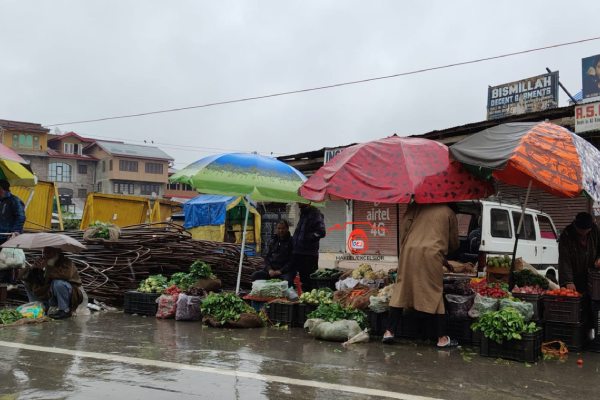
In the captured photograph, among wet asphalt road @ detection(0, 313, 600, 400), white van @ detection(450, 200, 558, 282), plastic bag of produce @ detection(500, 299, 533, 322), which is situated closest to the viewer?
wet asphalt road @ detection(0, 313, 600, 400)

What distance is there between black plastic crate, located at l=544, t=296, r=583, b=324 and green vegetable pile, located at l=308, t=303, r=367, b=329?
2.25 metres

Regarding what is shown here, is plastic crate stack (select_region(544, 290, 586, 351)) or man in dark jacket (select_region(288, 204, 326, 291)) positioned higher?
man in dark jacket (select_region(288, 204, 326, 291))

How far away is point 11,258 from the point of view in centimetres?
936

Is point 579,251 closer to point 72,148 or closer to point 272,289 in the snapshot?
point 272,289

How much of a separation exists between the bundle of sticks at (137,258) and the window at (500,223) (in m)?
5.40

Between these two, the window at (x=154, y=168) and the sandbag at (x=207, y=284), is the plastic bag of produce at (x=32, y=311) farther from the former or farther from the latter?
the window at (x=154, y=168)

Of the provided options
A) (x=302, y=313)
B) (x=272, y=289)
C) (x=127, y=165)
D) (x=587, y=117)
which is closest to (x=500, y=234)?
(x=587, y=117)

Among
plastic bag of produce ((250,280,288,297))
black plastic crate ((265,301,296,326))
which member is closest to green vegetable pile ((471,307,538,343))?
black plastic crate ((265,301,296,326))

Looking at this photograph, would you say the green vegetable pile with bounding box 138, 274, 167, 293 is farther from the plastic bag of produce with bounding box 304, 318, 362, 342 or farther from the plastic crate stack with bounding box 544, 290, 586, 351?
the plastic crate stack with bounding box 544, 290, 586, 351

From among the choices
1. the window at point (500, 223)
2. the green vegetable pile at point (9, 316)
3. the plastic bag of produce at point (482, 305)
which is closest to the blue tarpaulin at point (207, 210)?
the window at point (500, 223)

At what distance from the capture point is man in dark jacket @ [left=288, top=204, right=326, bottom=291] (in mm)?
9172

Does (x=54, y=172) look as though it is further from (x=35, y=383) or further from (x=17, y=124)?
(x=35, y=383)

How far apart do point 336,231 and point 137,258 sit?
11.7m

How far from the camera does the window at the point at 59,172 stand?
Answer: 67062mm
